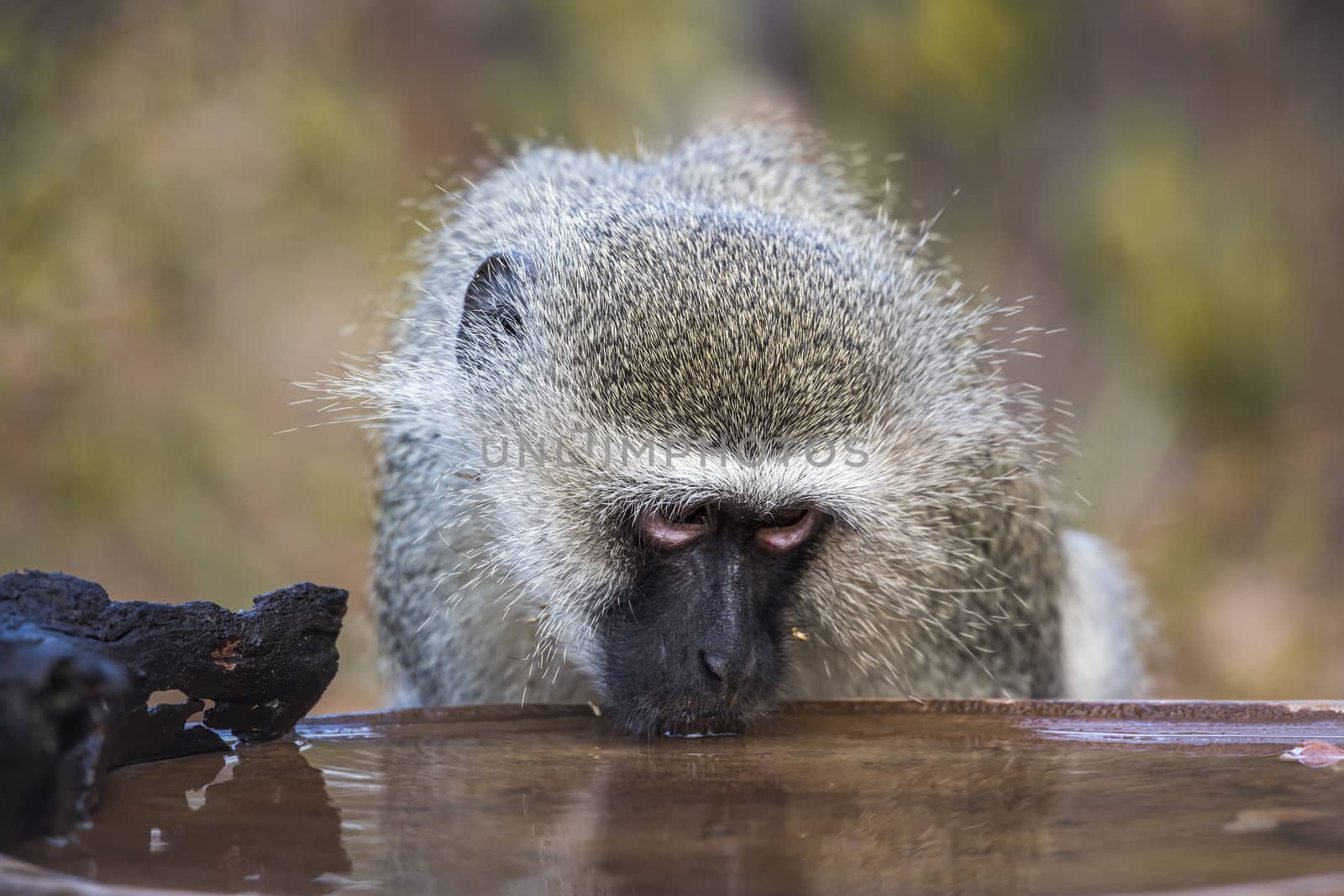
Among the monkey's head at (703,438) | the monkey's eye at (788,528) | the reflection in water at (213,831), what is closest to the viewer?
the reflection in water at (213,831)

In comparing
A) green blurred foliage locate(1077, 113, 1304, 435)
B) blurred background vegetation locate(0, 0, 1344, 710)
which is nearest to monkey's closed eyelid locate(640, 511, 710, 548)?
blurred background vegetation locate(0, 0, 1344, 710)

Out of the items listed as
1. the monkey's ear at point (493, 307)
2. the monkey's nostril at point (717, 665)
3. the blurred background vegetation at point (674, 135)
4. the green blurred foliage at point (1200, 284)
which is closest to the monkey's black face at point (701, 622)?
the monkey's nostril at point (717, 665)

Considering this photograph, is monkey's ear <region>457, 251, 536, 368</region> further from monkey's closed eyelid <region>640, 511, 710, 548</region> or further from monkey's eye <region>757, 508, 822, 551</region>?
monkey's eye <region>757, 508, 822, 551</region>

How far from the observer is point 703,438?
2463 mm

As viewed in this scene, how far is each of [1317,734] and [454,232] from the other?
2172 mm

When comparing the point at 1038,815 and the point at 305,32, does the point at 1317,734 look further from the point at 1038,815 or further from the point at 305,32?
the point at 305,32

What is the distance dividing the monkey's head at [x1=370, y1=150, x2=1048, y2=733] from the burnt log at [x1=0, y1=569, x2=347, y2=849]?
531 mm

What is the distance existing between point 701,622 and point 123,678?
983mm

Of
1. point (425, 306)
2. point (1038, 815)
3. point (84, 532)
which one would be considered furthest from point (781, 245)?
point (84, 532)

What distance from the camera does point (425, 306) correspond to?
3184 millimetres

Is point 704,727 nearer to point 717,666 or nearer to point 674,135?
point 717,666

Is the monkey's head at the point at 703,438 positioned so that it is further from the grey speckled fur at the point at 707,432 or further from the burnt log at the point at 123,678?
the burnt log at the point at 123,678

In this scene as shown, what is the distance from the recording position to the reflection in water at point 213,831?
1.57 metres

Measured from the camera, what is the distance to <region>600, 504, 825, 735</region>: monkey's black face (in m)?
2.36
